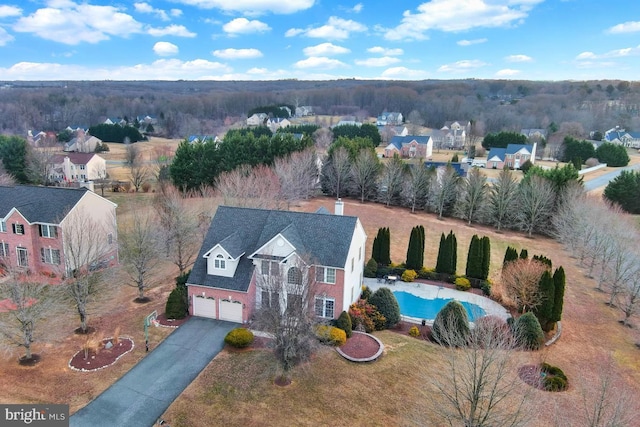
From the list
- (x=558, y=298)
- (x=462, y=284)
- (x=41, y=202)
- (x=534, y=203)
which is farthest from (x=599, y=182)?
(x=41, y=202)

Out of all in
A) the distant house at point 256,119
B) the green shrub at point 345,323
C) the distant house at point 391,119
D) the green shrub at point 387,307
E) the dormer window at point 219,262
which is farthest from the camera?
the distant house at point 391,119

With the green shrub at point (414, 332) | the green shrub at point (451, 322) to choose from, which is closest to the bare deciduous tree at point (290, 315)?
the green shrub at point (414, 332)

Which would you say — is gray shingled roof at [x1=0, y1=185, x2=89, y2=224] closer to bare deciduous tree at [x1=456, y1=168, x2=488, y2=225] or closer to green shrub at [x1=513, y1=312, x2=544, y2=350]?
green shrub at [x1=513, y1=312, x2=544, y2=350]

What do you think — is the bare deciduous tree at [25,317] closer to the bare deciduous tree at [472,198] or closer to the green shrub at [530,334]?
the green shrub at [530,334]

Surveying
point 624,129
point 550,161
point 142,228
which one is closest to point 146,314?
point 142,228

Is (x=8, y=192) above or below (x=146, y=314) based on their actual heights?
above

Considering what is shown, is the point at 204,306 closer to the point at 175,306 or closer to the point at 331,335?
the point at 175,306

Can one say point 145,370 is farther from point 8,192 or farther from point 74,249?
point 8,192

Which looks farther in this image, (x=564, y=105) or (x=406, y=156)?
(x=564, y=105)
